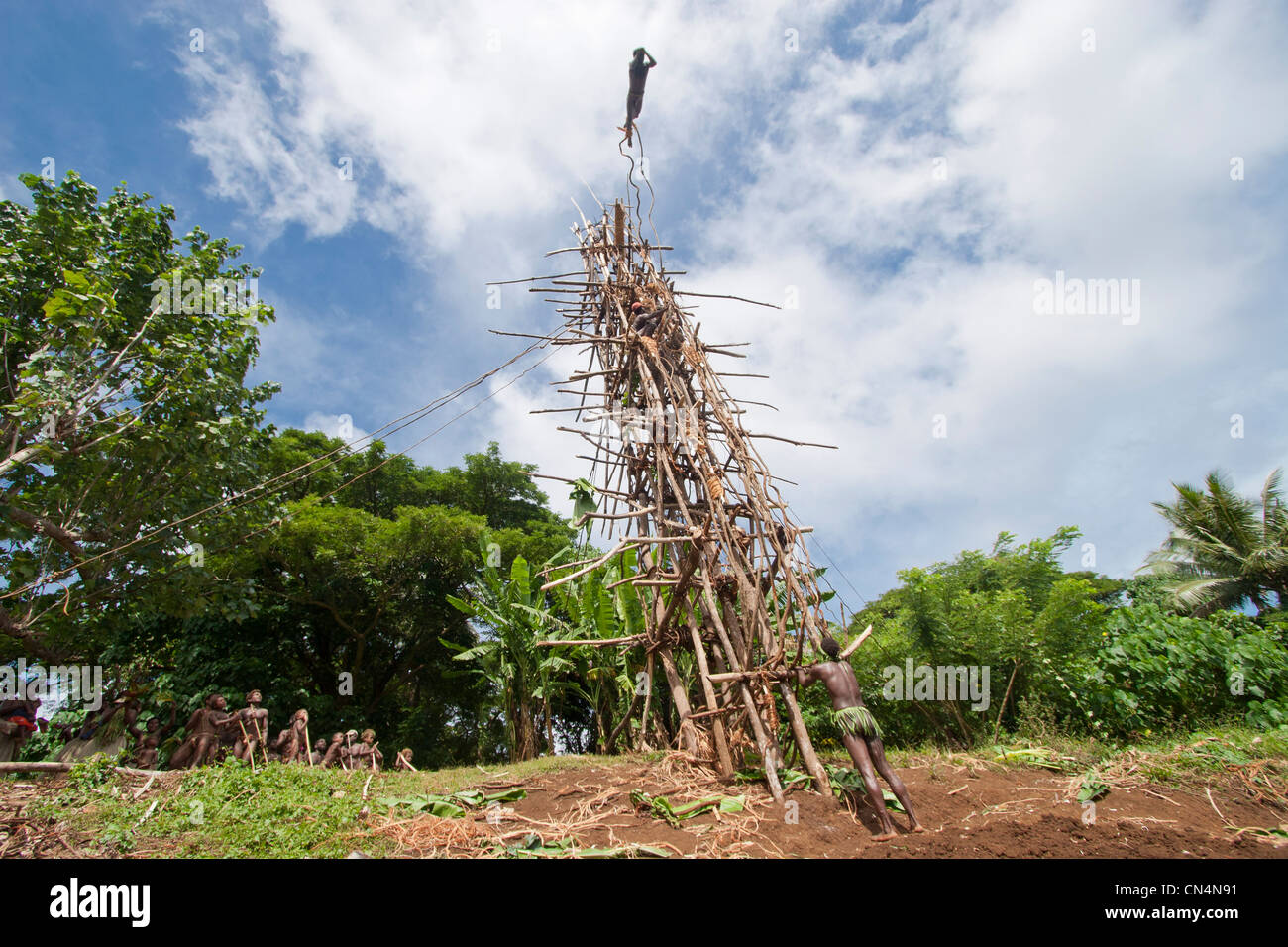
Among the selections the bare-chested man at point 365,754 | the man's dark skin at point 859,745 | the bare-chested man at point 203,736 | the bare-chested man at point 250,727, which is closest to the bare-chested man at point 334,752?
the bare-chested man at point 365,754

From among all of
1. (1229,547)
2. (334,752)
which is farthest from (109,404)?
(1229,547)

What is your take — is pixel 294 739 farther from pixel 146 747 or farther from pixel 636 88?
pixel 636 88

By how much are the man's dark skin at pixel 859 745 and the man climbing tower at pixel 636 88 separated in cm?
671

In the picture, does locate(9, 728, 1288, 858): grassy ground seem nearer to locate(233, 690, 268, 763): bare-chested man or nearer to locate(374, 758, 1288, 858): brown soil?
locate(374, 758, 1288, 858): brown soil

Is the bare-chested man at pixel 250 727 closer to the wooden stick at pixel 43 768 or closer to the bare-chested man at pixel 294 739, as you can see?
the bare-chested man at pixel 294 739

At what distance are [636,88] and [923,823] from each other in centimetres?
845

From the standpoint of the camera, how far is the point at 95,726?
871 cm

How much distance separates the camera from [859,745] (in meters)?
4.45

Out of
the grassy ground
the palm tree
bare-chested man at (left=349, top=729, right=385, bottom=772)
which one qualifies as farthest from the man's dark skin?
the palm tree

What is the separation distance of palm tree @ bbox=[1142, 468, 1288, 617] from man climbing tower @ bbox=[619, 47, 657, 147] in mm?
18849

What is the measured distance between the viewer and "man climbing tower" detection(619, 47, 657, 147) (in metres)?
6.95
